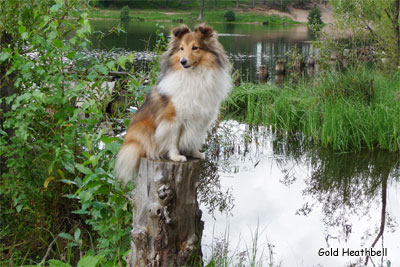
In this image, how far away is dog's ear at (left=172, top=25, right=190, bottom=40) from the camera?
10.3ft

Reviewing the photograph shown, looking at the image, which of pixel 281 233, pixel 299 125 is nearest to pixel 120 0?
pixel 299 125

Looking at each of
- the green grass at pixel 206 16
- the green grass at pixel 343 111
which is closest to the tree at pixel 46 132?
the green grass at pixel 343 111

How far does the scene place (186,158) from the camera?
123 inches

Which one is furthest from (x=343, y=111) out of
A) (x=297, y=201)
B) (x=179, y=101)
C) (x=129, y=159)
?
(x=129, y=159)

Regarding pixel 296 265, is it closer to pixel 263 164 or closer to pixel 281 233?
pixel 281 233

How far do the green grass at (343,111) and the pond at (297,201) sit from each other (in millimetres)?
261

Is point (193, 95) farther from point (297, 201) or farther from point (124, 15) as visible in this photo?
point (124, 15)

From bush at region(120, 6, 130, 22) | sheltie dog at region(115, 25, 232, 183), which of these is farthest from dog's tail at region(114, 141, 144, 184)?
bush at region(120, 6, 130, 22)

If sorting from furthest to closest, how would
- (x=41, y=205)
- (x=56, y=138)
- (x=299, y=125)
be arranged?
(x=299, y=125), (x=41, y=205), (x=56, y=138)

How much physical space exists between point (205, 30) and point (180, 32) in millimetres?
177

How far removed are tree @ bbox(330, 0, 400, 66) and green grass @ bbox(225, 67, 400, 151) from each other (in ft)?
7.01

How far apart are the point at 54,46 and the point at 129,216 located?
1378 millimetres

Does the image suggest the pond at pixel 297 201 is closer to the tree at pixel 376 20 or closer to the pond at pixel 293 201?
the pond at pixel 293 201

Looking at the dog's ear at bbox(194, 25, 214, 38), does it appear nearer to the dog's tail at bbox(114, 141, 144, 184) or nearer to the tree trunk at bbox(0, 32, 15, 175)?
the dog's tail at bbox(114, 141, 144, 184)
